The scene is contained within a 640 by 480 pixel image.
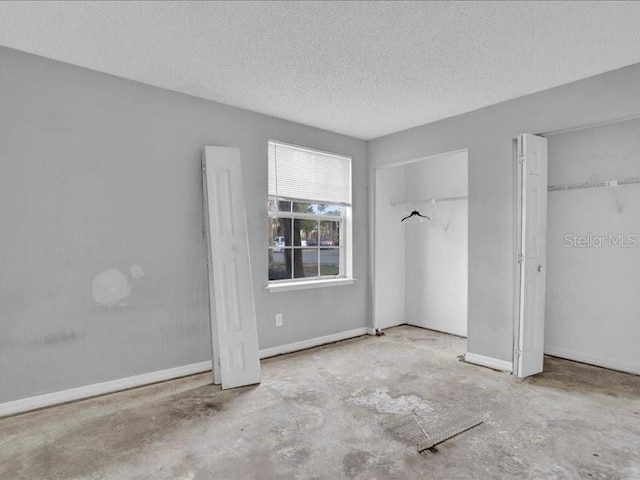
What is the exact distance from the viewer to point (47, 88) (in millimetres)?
2816

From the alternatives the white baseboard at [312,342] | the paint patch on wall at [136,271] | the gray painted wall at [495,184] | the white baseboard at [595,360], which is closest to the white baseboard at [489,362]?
the gray painted wall at [495,184]

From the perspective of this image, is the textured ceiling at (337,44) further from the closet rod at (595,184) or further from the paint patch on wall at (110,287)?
the paint patch on wall at (110,287)

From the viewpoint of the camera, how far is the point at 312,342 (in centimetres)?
441

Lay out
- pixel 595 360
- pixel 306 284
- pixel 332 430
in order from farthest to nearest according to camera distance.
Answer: pixel 306 284, pixel 595 360, pixel 332 430

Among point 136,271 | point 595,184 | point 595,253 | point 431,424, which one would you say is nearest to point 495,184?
point 595,184

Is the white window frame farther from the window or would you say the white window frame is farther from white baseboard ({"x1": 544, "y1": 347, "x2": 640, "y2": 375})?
white baseboard ({"x1": 544, "y1": 347, "x2": 640, "y2": 375})

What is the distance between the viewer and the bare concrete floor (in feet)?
6.81

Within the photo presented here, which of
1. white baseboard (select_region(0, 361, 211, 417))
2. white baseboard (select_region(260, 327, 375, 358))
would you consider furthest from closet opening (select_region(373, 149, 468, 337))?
white baseboard (select_region(0, 361, 211, 417))

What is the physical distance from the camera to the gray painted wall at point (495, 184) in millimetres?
3320

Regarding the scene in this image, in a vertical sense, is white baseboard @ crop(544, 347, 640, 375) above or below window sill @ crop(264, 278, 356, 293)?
below

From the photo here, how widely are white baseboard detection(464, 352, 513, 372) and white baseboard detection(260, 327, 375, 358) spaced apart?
4.59ft

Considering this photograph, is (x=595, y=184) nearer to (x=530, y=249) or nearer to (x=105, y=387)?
(x=530, y=249)

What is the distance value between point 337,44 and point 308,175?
196 cm

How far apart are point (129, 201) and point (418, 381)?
116 inches
